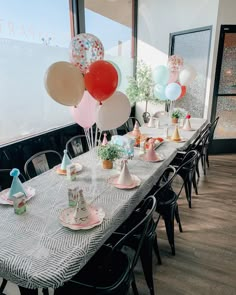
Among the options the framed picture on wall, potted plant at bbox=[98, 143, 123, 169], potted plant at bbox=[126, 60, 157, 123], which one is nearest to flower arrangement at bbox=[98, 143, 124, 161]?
potted plant at bbox=[98, 143, 123, 169]

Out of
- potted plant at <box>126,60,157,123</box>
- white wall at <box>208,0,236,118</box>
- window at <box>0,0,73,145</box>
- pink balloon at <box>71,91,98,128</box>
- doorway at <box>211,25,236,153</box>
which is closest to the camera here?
pink balloon at <box>71,91,98,128</box>

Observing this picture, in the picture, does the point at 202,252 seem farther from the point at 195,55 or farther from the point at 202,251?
the point at 195,55

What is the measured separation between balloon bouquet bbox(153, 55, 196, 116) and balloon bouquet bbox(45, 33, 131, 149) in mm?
1550

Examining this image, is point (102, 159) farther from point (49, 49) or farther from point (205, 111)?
point (205, 111)

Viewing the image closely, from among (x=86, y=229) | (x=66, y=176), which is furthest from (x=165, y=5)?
(x=86, y=229)

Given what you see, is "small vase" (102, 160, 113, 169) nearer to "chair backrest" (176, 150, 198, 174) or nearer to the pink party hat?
the pink party hat

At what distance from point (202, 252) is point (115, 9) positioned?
14.1ft

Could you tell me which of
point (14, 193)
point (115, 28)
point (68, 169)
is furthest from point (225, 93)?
point (14, 193)

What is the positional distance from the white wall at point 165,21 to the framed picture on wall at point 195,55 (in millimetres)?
102

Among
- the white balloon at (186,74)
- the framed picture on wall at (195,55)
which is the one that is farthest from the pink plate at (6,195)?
the framed picture on wall at (195,55)

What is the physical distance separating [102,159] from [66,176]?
1.15 feet

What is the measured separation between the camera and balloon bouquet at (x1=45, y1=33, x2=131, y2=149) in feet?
5.49

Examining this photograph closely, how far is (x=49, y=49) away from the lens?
9.79ft

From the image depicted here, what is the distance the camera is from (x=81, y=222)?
4.25ft
